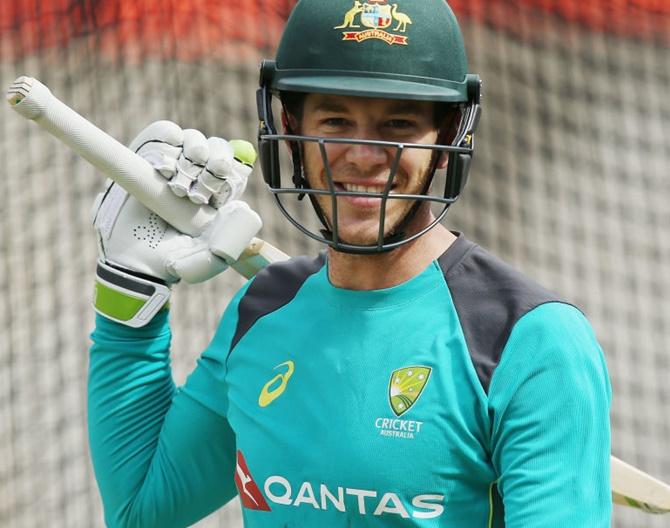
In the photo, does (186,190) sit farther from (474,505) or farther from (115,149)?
(474,505)

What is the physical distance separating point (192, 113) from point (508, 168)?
3.93 ft

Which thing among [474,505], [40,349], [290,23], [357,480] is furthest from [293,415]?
[40,349]

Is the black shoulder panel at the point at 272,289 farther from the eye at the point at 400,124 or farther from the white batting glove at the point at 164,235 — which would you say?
the eye at the point at 400,124

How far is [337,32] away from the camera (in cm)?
175

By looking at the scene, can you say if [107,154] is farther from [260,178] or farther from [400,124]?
[260,178]

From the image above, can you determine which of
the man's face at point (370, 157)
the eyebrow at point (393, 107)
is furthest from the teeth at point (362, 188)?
the eyebrow at point (393, 107)

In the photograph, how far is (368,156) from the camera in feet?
5.56

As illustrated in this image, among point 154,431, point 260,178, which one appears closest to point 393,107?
point 154,431

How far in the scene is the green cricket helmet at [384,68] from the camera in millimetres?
1688

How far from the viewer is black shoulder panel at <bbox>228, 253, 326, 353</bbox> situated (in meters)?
1.93

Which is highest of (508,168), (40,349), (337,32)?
(337,32)

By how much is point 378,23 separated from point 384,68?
0.08 meters

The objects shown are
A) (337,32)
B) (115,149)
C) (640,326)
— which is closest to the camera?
(337,32)

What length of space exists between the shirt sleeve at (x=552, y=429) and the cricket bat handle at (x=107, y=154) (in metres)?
0.71
